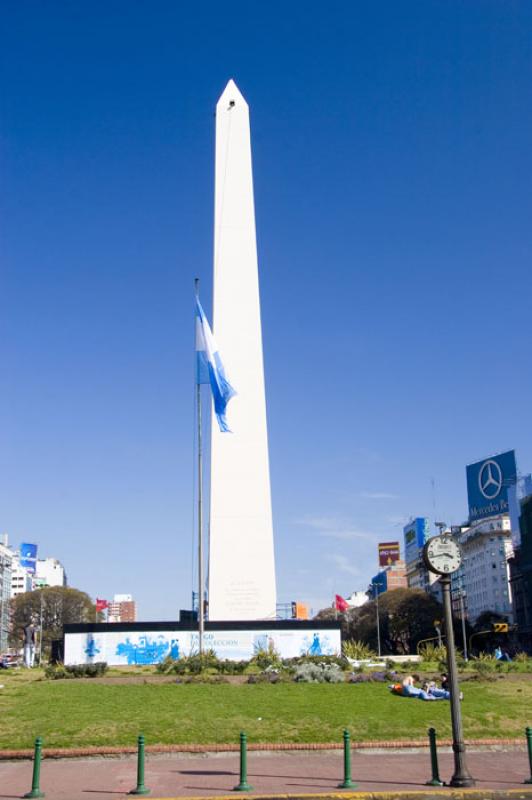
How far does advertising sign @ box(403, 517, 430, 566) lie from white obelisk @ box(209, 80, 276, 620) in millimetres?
105541

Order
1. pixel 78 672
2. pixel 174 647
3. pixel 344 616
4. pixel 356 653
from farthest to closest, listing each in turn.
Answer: pixel 344 616 < pixel 356 653 < pixel 174 647 < pixel 78 672

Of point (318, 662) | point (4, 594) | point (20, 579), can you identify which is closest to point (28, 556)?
point (20, 579)

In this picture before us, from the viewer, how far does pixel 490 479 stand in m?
108

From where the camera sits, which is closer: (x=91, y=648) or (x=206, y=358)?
(x=206, y=358)

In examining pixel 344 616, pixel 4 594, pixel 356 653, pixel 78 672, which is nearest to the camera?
pixel 78 672

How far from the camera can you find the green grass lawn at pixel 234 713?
17.6 meters

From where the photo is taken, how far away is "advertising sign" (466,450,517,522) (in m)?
104

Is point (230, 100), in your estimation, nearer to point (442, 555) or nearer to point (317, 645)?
point (317, 645)

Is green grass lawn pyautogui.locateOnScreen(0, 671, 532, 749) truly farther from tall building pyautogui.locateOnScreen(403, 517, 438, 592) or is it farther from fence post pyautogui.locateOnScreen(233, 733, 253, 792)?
tall building pyautogui.locateOnScreen(403, 517, 438, 592)

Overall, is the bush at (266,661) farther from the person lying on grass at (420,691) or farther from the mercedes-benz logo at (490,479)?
the mercedes-benz logo at (490,479)

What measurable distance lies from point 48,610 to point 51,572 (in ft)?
335

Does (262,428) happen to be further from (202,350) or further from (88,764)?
(88,764)

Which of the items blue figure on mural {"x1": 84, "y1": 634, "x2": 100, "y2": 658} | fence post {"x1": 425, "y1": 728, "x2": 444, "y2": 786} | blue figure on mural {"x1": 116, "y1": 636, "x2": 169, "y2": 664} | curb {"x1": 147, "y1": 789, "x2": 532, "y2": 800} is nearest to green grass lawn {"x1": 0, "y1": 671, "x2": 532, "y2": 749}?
fence post {"x1": 425, "y1": 728, "x2": 444, "y2": 786}

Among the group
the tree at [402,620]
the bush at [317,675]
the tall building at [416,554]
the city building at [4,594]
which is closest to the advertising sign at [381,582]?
the tall building at [416,554]
